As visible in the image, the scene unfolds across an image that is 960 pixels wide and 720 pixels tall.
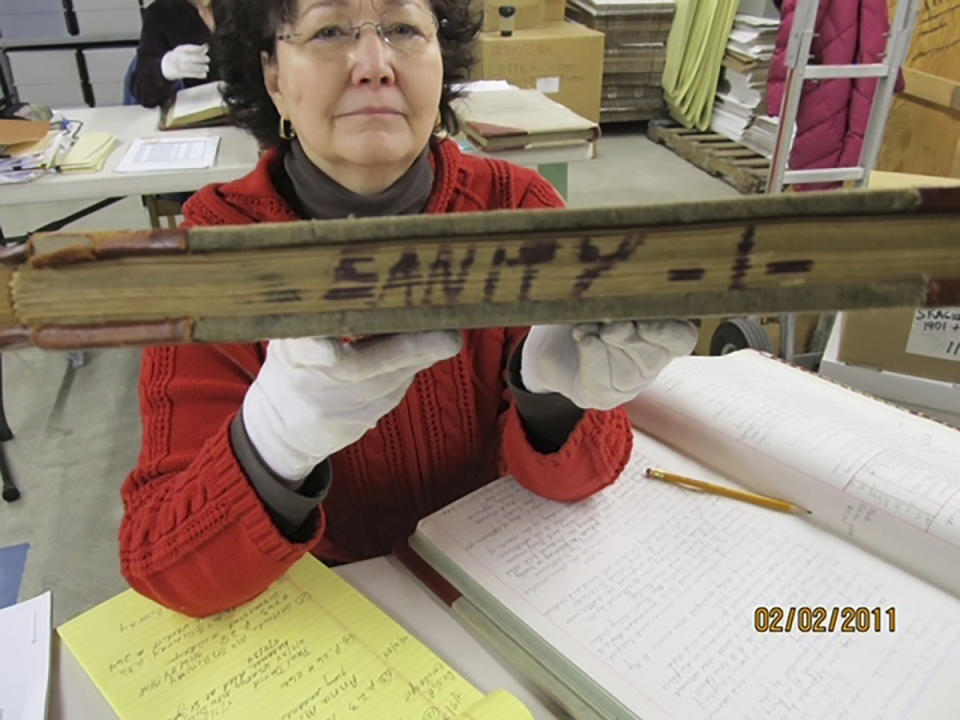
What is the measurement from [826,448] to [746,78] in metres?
3.27

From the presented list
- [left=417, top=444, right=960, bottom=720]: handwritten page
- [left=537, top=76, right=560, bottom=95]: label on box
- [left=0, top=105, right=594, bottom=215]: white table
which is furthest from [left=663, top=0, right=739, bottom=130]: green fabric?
[left=417, top=444, right=960, bottom=720]: handwritten page

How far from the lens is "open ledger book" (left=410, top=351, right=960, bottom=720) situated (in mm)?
602

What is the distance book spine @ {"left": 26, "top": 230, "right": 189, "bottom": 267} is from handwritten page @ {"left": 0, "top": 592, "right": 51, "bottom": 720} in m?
0.41

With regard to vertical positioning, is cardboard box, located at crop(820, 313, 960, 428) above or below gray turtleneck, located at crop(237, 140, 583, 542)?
below

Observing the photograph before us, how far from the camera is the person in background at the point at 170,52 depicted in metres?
2.22

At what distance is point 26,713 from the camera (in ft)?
1.98

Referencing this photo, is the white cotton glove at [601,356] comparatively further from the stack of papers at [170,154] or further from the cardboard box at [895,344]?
the stack of papers at [170,154]

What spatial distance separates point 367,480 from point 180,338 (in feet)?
1.68

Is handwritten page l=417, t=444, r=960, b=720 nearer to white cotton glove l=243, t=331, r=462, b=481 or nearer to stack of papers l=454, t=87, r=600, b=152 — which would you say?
white cotton glove l=243, t=331, r=462, b=481

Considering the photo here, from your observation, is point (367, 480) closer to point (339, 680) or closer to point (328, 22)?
point (339, 680)

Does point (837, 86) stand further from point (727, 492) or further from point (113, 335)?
point (113, 335)

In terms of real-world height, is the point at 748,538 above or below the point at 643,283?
below

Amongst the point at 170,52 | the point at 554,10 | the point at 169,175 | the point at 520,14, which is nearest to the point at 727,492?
the point at 169,175

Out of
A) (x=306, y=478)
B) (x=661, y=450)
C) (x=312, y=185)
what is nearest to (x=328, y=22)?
(x=312, y=185)
